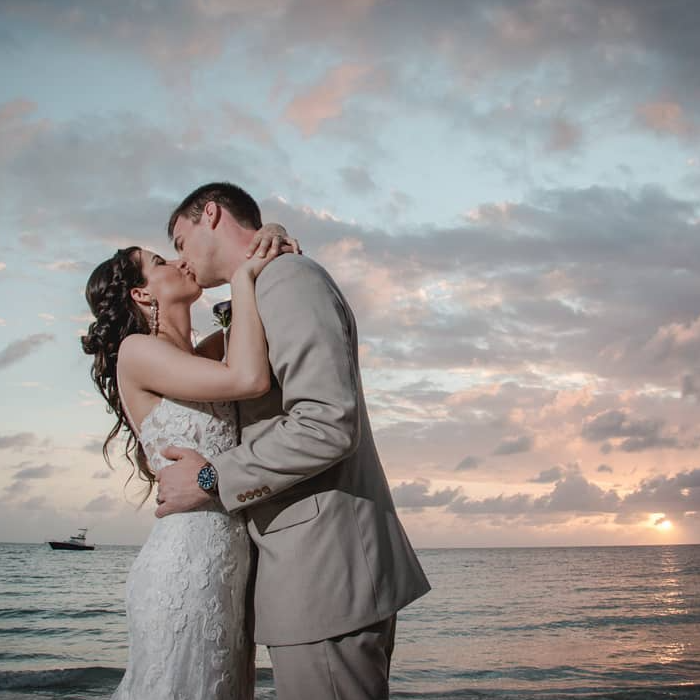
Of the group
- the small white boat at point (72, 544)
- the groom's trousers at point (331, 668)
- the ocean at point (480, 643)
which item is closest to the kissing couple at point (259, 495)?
the groom's trousers at point (331, 668)

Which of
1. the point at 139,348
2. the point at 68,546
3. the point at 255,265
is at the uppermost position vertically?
the point at 255,265

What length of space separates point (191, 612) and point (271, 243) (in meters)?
1.37

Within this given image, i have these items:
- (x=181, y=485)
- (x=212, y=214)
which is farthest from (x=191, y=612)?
(x=212, y=214)

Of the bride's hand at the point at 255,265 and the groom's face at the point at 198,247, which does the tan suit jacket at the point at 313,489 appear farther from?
the groom's face at the point at 198,247

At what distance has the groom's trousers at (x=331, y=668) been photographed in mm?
2244

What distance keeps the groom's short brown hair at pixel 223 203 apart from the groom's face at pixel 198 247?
35mm

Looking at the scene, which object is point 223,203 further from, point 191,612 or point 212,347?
point 191,612

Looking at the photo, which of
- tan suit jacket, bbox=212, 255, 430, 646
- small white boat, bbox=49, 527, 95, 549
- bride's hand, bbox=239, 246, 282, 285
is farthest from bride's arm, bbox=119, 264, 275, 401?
small white boat, bbox=49, 527, 95, 549

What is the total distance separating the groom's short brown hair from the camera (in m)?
3.02

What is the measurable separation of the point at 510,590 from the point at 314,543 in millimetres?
32314

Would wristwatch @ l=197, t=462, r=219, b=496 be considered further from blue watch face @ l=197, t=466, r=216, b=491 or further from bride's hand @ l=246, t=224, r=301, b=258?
bride's hand @ l=246, t=224, r=301, b=258

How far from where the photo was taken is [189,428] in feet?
9.55

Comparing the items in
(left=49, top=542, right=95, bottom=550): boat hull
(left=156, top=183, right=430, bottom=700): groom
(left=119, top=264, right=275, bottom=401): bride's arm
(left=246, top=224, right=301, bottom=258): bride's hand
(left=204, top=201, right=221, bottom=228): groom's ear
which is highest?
(left=204, top=201, right=221, bottom=228): groom's ear

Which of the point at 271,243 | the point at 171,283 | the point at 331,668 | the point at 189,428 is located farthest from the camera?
the point at 171,283
